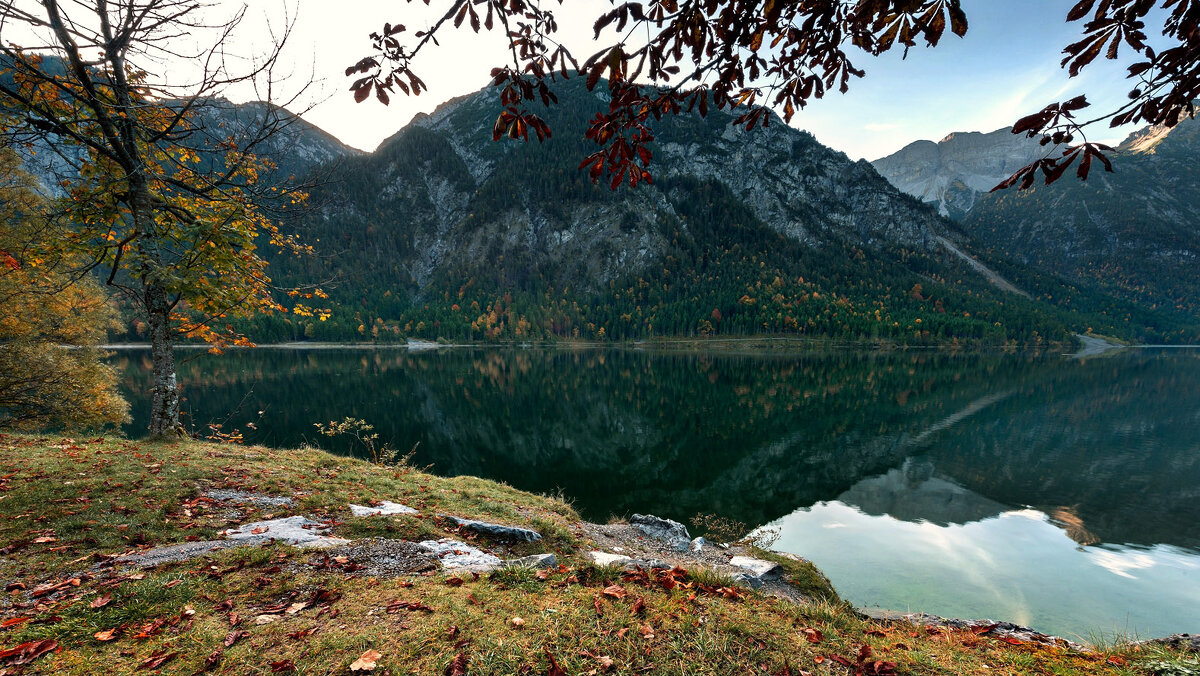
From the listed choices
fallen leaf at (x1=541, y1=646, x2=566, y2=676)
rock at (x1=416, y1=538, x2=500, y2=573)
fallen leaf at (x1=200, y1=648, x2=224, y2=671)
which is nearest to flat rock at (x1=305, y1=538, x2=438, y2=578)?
rock at (x1=416, y1=538, x2=500, y2=573)

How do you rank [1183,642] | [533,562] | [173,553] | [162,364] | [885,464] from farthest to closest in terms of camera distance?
[885,464] < [162,364] < [533,562] < [173,553] < [1183,642]

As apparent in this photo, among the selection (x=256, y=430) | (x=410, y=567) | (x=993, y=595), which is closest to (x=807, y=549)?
(x=993, y=595)

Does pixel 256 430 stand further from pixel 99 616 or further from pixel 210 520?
pixel 99 616

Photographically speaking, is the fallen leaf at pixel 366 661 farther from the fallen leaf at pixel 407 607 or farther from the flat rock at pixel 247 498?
the flat rock at pixel 247 498

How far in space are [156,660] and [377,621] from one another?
57.5 inches

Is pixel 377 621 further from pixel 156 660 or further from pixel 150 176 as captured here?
pixel 150 176

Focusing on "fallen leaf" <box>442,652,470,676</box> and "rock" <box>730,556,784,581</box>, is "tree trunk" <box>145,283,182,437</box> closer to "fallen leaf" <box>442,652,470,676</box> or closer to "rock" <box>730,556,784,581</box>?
"fallen leaf" <box>442,652,470,676</box>

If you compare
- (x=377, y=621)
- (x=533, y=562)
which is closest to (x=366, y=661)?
(x=377, y=621)

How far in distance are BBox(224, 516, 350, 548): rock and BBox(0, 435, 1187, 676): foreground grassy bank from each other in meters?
0.35

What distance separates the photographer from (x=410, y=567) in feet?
18.2

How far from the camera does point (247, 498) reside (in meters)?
7.70

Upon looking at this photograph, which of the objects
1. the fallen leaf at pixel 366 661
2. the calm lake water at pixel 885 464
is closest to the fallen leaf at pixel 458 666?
the fallen leaf at pixel 366 661

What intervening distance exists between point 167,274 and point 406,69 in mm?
8230

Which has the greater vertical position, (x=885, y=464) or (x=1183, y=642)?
(x=1183, y=642)
